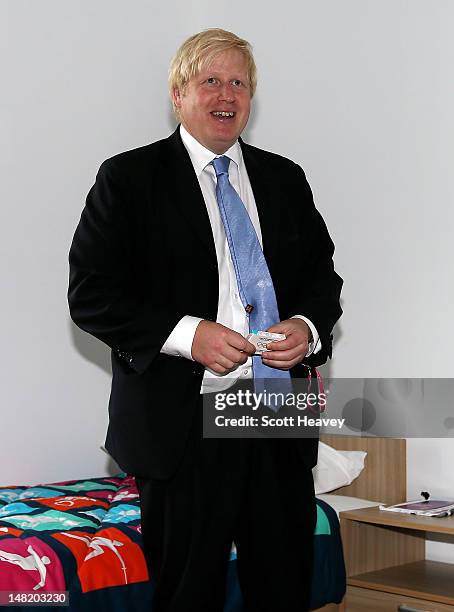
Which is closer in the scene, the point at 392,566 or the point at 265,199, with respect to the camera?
the point at 265,199

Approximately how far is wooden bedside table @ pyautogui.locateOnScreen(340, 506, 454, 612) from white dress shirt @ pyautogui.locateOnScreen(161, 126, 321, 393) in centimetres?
117

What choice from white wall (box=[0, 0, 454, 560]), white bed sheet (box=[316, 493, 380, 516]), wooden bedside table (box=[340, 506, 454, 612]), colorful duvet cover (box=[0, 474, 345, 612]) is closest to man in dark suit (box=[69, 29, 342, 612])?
colorful duvet cover (box=[0, 474, 345, 612])

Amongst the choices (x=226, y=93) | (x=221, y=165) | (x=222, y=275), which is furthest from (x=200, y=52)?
(x=222, y=275)

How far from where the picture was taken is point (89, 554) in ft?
7.26

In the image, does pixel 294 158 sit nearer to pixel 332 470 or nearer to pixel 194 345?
pixel 332 470

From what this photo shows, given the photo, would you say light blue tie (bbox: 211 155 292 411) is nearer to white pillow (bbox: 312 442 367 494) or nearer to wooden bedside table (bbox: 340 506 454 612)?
wooden bedside table (bbox: 340 506 454 612)

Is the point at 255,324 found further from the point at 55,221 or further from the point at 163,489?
the point at 55,221

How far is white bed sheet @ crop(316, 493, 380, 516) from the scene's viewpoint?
9.43 feet

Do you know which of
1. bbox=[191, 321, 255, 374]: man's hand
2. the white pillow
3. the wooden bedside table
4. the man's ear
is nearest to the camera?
bbox=[191, 321, 255, 374]: man's hand

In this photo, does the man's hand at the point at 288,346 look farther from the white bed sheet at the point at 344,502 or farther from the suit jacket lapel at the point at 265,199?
the white bed sheet at the point at 344,502

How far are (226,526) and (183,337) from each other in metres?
0.33

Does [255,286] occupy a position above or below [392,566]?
above

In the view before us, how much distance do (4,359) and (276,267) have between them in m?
1.75

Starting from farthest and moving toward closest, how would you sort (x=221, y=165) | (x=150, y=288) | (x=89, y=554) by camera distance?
1. (x=89, y=554)
2. (x=221, y=165)
3. (x=150, y=288)
